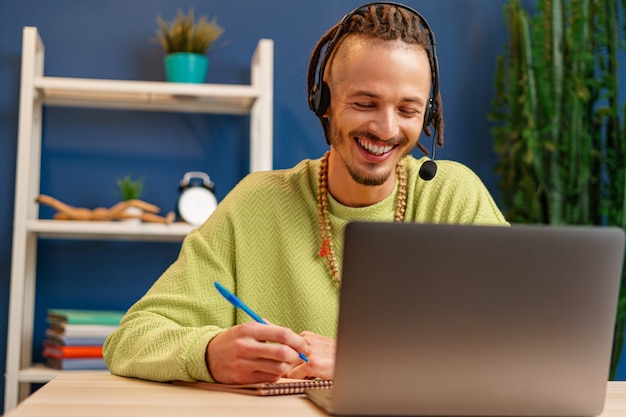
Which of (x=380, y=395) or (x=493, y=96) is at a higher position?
(x=493, y=96)

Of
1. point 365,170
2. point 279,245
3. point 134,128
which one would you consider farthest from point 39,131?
point 365,170

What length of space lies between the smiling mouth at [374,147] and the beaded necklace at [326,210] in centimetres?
13

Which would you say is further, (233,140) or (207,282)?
(233,140)

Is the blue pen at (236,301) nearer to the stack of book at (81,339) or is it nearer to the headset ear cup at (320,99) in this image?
the headset ear cup at (320,99)

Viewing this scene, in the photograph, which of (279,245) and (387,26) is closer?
(387,26)

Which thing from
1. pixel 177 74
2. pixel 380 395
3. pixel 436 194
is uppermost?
pixel 177 74

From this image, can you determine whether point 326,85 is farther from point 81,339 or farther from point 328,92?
point 81,339

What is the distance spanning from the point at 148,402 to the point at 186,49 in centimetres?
208

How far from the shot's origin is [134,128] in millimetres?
3029

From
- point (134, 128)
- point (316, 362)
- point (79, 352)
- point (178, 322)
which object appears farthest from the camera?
point (134, 128)

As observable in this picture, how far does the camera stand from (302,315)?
1.58 metres

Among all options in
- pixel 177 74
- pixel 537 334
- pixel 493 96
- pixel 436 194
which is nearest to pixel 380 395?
pixel 537 334

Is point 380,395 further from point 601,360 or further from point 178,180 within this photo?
point 178,180

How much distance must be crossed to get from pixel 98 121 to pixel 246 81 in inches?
21.3
